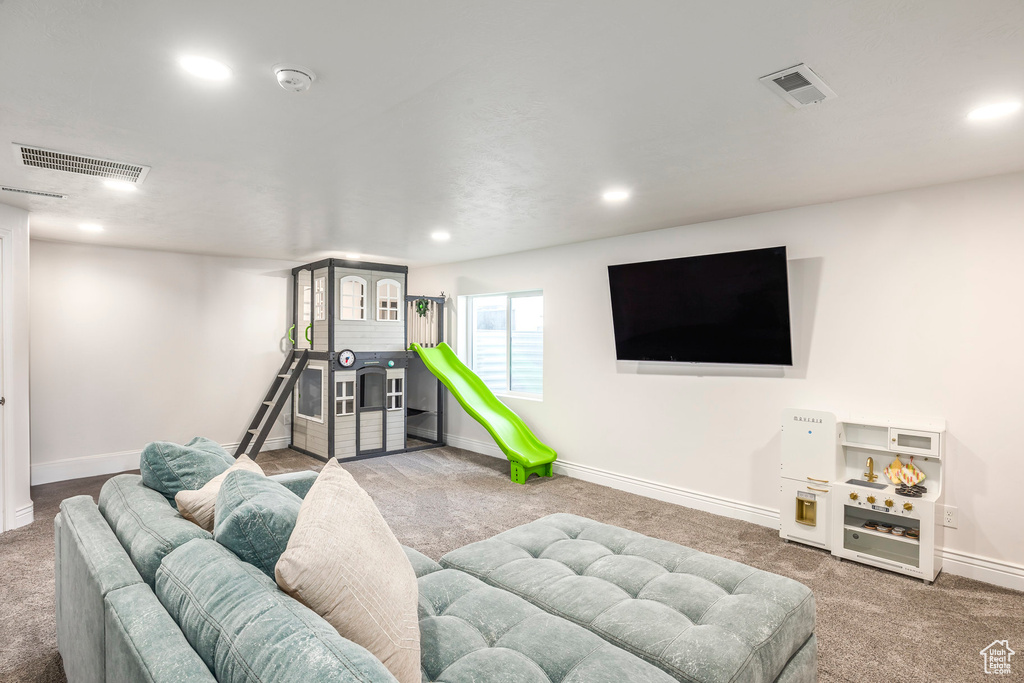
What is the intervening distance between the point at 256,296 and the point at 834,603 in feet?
21.3

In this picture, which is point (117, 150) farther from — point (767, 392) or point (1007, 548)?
point (1007, 548)

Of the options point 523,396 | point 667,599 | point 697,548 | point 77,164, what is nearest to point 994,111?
point 667,599

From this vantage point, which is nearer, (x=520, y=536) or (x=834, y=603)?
(x=520, y=536)

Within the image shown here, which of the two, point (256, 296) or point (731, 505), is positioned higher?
point (256, 296)

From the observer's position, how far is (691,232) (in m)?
4.51

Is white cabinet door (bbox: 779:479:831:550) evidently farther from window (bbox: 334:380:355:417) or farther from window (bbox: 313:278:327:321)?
window (bbox: 313:278:327:321)

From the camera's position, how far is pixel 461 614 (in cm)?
172

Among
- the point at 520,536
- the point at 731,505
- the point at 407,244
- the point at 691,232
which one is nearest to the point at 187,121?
the point at 520,536

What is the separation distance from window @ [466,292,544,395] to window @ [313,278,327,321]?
176 centimetres

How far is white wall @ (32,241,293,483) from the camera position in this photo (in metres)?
5.30

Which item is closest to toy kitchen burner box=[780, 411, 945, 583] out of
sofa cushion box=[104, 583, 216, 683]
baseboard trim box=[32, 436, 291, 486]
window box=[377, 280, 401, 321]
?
sofa cushion box=[104, 583, 216, 683]

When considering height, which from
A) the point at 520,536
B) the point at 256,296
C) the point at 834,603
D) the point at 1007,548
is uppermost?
the point at 256,296

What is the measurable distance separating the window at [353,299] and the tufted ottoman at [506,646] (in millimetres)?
4835

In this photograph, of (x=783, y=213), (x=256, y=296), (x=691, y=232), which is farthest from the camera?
(x=256, y=296)
